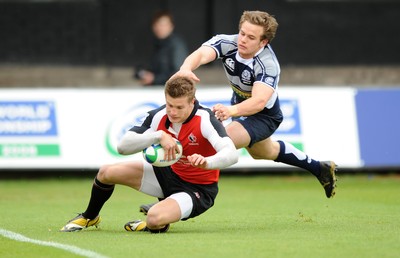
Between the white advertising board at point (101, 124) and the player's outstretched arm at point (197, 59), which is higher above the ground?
the player's outstretched arm at point (197, 59)

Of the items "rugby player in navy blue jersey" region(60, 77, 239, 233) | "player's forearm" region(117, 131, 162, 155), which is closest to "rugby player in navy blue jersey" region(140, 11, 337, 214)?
"rugby player in navy blue jersey" region(60, 77, 239, 233)

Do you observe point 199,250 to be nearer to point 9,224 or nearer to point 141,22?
point 9,224

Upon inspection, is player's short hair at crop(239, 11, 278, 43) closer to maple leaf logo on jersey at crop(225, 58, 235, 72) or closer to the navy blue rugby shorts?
maple leaf logo on jersey at crop(225, 58, 235, 72)

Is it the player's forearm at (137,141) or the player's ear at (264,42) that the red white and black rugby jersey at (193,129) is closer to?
the player's forearm at (137,141)

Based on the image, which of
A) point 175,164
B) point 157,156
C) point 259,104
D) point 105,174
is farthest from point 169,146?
point 259,104

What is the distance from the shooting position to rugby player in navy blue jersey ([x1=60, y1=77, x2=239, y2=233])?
8.97 meters

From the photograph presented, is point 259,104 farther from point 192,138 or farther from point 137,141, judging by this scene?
point 137,141

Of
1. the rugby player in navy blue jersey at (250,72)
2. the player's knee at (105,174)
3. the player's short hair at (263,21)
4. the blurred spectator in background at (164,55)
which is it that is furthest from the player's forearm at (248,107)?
the blurred spectator in background at (164,55)

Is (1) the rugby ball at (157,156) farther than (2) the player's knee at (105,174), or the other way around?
(2) the player's knee at (105,174)

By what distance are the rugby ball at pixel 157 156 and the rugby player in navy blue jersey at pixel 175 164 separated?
0.05 meters

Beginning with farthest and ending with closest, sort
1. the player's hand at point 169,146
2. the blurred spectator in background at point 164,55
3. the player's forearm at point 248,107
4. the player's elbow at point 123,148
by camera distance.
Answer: the blurred spectator in background at point 164,55 < the player's forearm at point 248,107 < the player's elbow at point 123,148 < the player's hand at point 169,146

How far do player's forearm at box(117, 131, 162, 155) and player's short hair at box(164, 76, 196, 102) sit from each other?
0.39m

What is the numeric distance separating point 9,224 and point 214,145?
8.89 ft

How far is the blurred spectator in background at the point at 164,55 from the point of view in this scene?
17.7 metres
